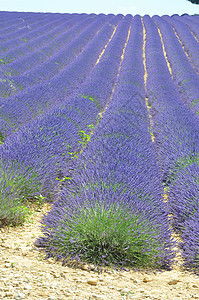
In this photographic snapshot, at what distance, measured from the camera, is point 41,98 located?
710 centimetres

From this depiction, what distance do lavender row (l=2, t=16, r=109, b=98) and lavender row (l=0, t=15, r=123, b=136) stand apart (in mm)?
509

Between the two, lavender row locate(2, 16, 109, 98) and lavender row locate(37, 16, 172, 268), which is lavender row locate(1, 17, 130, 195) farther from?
lavender row locate(2, 16, 109, 98)

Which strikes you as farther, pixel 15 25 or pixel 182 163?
pixel 15 25

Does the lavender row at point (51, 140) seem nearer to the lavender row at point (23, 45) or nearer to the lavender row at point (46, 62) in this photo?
the lavender row at point (46, 62)

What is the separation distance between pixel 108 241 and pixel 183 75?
9643 mm

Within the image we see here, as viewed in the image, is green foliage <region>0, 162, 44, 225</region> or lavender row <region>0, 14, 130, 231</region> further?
lavender row <region>0, 14, 130, 231</region>

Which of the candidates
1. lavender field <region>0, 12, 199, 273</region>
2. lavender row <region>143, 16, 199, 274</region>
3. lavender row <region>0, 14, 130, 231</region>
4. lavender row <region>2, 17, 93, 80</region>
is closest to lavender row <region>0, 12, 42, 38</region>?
lavender row <region>2, 17, 93, 80</region>

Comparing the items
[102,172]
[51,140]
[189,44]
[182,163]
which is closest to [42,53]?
[189,44]

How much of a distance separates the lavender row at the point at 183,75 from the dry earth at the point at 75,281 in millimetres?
5876

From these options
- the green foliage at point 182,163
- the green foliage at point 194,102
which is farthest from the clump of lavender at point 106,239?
the green foliage at point 194,102

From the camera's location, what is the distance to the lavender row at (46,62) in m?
8.49

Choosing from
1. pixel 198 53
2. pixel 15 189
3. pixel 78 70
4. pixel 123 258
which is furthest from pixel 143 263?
pixel 198 53

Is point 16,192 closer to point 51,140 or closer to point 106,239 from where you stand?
point 106,239

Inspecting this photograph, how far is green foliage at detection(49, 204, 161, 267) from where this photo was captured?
2.34m
